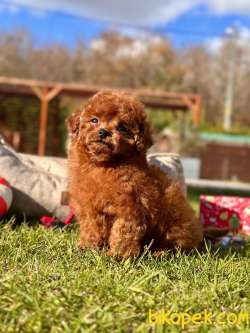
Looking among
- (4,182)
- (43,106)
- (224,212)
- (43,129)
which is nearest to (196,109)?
(43,106)

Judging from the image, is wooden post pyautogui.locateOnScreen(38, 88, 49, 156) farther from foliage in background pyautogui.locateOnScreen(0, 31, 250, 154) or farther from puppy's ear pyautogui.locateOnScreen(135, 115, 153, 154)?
foliage in background pyautogui.locateOnScreen(0, 31, 250, 154)

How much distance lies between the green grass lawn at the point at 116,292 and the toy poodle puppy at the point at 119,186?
0.59 ft

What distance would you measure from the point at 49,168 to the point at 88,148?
2903 millimetres

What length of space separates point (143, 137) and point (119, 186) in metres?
0.46

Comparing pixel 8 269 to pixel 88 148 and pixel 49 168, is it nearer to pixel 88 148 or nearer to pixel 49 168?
pixel 88 148

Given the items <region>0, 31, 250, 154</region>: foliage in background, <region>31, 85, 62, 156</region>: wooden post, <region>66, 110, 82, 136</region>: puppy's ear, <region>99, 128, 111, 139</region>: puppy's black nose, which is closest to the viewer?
<region>99, 128, 111, 139</region>: puppy's black nose

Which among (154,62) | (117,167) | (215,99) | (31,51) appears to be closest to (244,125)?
(215,99)

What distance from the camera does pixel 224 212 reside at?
6.49m

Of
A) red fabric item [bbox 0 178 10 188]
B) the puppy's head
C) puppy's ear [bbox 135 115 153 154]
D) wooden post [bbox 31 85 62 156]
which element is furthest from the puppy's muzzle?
wooden post [bbox 31 85 62 156]

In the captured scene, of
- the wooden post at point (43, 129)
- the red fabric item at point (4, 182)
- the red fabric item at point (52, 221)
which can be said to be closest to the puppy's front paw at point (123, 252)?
the red fabric item at point (52, 221)

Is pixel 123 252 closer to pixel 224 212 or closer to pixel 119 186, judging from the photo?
pixel 119 186

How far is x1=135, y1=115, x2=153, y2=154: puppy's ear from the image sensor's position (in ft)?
13.3

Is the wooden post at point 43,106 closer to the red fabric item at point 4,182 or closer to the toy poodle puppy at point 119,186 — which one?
the red fabric item at point 4,182

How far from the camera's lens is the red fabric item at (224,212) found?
649 cm
